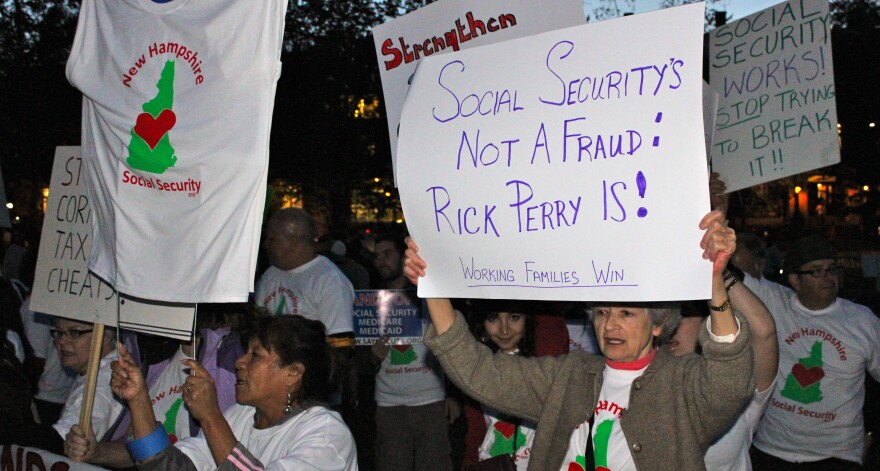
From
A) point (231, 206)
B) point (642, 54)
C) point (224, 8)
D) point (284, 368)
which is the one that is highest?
point (224, 8)

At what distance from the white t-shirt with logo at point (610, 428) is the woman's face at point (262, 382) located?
1.18 metres

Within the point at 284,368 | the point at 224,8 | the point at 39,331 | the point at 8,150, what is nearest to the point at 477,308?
the point at 284,368

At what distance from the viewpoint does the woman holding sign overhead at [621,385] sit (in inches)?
108

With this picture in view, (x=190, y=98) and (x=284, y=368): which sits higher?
(x=190, y=98)

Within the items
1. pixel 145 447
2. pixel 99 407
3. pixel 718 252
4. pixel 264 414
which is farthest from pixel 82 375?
pixel 718 252

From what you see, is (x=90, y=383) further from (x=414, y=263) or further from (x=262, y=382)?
(x=414, y=263)

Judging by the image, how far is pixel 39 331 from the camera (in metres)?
6.66

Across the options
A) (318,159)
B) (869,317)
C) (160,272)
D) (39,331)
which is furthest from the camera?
(318,159)

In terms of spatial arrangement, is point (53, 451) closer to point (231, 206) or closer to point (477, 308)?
point (231, 206)

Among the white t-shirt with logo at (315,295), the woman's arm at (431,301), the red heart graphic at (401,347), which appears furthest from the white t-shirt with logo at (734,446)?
the red heart graphic at (401,347)

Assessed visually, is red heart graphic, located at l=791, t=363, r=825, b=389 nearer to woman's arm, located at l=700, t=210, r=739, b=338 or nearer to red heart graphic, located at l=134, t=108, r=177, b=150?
woman's arm, located at l=700, t=210, r=739, b=338

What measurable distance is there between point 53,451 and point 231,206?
5.94 ft

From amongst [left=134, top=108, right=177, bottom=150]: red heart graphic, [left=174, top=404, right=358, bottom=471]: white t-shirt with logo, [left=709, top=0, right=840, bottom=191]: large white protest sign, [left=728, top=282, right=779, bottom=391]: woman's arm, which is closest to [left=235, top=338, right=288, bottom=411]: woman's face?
[left=174, top=404, right=358, bottom=471]: white t-shirt with logo

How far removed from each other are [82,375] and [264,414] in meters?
1.64
